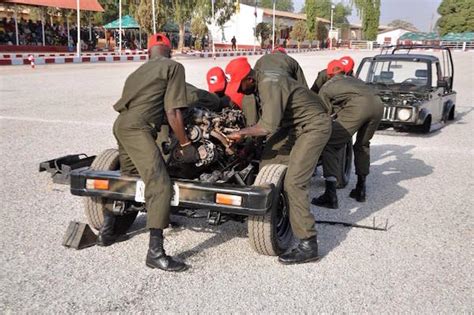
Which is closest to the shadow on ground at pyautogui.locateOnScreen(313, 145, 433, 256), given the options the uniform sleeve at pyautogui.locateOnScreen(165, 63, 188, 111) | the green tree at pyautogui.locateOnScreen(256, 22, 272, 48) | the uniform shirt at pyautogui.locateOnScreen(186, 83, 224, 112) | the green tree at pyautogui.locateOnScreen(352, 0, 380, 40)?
the uniform shirt at pyautogui.locateOnScreen(186, 83, 224, 112)

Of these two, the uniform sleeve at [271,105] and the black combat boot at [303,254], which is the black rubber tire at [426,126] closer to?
the black combat boot at [303,254]

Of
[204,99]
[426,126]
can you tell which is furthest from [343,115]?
[426,126]

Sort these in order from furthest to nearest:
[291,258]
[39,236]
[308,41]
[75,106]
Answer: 1. [308,41]
2. [75,106]
3. [39,236]
4. [291,258]

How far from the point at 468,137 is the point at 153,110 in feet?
28.5

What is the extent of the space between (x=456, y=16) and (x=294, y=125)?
95.1m

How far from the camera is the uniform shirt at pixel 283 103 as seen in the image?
4156 millimetres

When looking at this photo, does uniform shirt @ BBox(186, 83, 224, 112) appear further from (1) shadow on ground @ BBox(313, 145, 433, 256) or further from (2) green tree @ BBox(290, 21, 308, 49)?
(2) green tree @ BBox(290, 21, 308, 49)

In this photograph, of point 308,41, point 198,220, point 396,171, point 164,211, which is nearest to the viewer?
point 164,211

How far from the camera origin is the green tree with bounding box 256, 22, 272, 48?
65.0 meters

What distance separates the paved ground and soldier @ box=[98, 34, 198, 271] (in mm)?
393

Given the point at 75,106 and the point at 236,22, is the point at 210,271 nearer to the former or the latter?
the point at 75,106

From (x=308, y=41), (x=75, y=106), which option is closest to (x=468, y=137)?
(x=75, y=106)

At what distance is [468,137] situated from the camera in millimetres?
10898

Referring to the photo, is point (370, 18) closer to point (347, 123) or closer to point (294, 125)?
point (347, 123)
